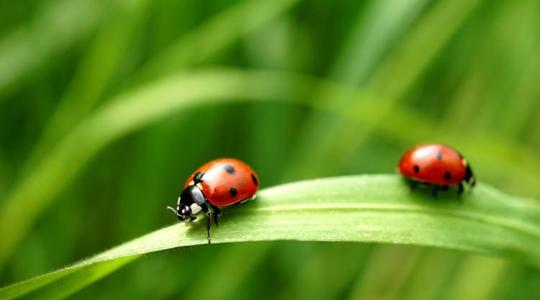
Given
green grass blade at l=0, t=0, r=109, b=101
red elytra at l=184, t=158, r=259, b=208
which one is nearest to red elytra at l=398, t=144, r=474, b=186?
red elytra at l=184, t=158, r=259, b=208

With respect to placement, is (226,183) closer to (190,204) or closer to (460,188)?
(190,204)

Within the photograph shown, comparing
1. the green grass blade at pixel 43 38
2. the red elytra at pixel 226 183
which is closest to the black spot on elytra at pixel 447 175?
the red elytra at pixel 226 183

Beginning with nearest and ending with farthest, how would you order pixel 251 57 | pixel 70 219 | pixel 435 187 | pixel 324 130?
pixel 435 187 → pixel 70 219 → pixel 324 130 → pixel 251 57

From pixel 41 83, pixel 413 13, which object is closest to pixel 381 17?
pixel 413 13

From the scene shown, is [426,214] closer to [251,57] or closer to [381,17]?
[381,17]

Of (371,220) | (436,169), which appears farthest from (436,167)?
(371,220)

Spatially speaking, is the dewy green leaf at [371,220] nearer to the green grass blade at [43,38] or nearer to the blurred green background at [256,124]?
the blurred green background at [256,124]

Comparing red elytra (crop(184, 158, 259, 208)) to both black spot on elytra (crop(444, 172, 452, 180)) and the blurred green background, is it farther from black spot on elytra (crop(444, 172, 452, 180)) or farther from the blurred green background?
the blurred green background
